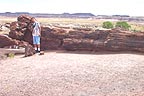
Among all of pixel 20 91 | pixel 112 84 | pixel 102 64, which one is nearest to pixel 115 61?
pixel 102 64

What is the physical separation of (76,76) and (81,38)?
316 inches

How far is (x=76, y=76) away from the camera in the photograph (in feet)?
59.1

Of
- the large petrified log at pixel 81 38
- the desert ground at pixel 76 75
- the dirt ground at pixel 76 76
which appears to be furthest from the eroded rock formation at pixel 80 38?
the dirt ground at pixel 76 76

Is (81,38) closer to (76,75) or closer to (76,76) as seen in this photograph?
(76,75)

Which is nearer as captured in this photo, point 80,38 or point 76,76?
point 76,76

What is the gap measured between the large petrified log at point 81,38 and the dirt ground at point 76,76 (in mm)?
1005

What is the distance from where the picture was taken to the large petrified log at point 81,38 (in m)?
23.5

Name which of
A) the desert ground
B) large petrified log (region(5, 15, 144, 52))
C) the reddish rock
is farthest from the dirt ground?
the reddish rock

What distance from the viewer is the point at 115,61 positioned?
2053cm

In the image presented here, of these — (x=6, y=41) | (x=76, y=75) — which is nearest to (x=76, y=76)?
(x=76, y=75)

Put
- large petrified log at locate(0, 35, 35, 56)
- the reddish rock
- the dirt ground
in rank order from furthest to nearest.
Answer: the reddish rock → large petrified log at locate(0, 35, 35, 56) → the dirt ground

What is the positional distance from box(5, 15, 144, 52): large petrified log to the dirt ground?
1005 millimetres

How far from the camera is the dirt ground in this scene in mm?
16255

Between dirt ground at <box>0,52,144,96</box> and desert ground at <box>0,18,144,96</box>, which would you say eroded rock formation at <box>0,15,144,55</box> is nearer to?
desert ground at <box>0,18,144,96</box>
